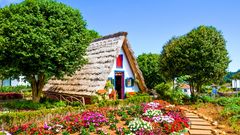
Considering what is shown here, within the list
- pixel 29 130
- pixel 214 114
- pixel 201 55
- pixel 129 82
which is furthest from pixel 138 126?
pixel 201 55

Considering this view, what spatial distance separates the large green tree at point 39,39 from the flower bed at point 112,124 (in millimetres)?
5378

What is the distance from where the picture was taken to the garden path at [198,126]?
13.9 metres

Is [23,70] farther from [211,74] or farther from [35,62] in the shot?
[211,74]

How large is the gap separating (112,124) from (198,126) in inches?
188

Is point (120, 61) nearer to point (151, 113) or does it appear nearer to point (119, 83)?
point (119, 83)

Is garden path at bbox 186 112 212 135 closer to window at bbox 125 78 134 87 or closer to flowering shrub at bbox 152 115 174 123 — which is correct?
flowering shrub at bbox 152 115 174 123

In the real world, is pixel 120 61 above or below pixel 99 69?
above

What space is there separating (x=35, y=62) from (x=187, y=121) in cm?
1122

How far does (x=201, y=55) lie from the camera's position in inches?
949

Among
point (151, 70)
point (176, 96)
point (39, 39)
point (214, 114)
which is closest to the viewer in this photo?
point (214, 114)

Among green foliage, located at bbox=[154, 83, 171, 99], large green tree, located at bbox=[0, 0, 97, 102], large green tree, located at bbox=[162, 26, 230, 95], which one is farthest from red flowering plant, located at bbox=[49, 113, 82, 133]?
large green tree, located at bbox=[162, 26, 230, 95]

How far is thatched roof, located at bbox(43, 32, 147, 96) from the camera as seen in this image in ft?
71.7

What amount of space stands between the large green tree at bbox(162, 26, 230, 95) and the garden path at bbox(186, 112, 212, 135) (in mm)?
7792

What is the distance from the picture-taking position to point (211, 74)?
24406 mm
